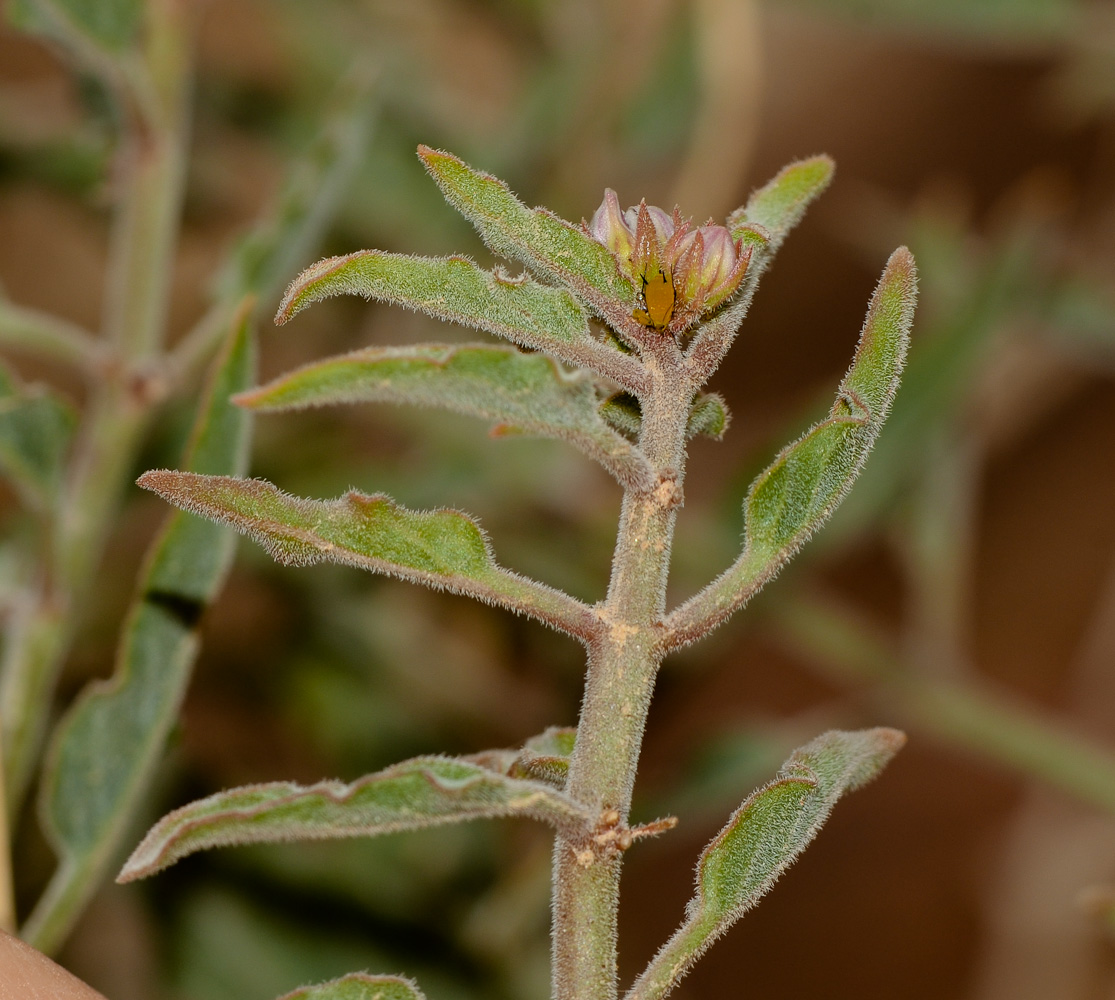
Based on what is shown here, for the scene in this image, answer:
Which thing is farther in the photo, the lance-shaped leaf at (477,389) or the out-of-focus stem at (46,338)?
the out-of-focus stem at (46,338)

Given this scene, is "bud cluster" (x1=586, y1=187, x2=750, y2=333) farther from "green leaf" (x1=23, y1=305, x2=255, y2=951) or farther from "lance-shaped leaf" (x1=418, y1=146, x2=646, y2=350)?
"green leaf" (x1=23, y1=305, x2=255, y2=951)

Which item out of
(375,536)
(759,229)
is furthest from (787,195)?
(375,536)

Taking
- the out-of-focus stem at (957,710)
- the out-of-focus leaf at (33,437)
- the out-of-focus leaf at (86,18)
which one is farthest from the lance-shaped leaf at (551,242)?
the out-of-focus stem at (957,710)

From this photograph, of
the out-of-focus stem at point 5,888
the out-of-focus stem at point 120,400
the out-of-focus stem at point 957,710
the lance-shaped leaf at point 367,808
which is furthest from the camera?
the out-of-focus stem at point 957,710

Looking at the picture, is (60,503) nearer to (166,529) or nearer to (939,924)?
(166,529)

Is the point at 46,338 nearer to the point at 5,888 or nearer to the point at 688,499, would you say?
the point at 5,888

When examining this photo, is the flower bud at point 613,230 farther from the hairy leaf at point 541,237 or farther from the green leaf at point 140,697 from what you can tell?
the green leaf at point 140,697
